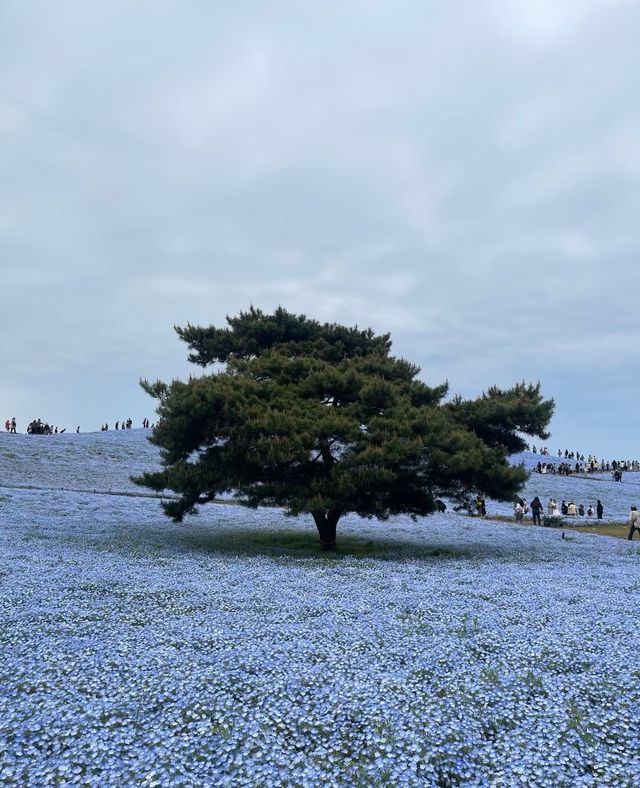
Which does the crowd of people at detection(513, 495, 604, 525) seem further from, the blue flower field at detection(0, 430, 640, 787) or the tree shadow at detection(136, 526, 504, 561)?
the blue flower field at detection(0, 430, 640, 787)

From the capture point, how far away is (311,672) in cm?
697

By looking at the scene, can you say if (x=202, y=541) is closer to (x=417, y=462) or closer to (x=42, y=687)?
(x=417, y=462)

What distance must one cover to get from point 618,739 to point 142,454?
153 ft

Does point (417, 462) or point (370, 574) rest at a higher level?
point (417, 462)

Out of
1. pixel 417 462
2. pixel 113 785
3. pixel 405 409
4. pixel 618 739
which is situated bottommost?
pixel 113 785

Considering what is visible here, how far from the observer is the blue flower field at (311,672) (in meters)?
5.20

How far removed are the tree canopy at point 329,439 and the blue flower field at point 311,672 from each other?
6.62 ft

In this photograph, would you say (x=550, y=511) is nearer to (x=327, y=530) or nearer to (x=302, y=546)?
(x=302, y=546)

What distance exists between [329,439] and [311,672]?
33.9ft

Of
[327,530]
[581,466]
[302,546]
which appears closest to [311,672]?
[327,530]

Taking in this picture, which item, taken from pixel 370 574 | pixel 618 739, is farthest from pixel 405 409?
pixel 618 739

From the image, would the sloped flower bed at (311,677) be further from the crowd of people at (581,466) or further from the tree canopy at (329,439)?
the crowd of people at (581,466)

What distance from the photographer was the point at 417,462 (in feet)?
55.3

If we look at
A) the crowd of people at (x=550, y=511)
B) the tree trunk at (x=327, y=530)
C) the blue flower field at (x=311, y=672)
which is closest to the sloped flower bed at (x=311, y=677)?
the blue flower field at (x=311, y=672)
